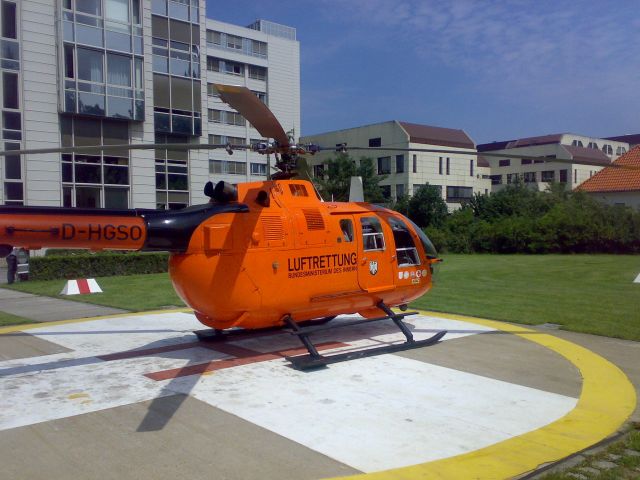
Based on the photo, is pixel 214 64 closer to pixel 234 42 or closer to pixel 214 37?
pixel 214 37

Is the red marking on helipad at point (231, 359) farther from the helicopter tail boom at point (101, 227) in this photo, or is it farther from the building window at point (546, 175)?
the building window at point (546, 175)

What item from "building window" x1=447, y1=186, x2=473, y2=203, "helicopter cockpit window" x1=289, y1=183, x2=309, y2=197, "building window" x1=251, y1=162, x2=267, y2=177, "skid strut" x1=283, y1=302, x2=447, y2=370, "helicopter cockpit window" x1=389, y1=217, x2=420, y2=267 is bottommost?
"skid strut" x1=283, y1=302, x2=447, y2=370

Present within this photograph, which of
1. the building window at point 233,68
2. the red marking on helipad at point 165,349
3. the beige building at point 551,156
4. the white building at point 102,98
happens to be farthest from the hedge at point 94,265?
the beige building at point 551,156

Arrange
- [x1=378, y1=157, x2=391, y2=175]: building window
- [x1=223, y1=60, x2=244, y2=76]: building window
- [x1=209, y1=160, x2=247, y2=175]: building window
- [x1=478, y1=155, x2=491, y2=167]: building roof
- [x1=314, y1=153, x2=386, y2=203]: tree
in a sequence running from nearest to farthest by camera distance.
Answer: [x1=314, y1=153, x2=386, y2=203]: tree, [x1=209, y1=160, x2=247, y2=175]: building window, [x1=223, y1=60, x2=244, y2=76]: building window, [x1=378, y1=157, x2=391, y2=175]: building window, [x1=478, y1=155, x2=491, y2=167]: building roof

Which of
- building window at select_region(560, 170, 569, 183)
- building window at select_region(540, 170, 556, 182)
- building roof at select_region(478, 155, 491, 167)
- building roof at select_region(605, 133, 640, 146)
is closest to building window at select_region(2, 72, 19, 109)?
building roof at select_region(478, 155, 491, 167)

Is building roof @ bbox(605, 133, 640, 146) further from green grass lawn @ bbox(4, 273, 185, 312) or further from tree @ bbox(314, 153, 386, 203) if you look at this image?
green grass lawn @ bbox(4, 273, 185, 312)

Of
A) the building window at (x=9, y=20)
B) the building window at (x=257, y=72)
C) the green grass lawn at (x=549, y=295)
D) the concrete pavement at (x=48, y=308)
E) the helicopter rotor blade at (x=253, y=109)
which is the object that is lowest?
the concrete pavement at (x=48, y=308)

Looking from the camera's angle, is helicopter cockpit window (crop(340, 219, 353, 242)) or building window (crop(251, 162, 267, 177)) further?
building window (crop(251, 162, 267, 177))

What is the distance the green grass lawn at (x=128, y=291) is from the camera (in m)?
14.4

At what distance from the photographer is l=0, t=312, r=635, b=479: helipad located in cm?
502

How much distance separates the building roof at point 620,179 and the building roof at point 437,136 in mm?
14774

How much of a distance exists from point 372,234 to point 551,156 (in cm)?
5790

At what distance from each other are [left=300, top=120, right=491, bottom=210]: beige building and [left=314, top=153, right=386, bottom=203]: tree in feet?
20.9

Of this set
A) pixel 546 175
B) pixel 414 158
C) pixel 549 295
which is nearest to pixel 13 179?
pixel 549 295
